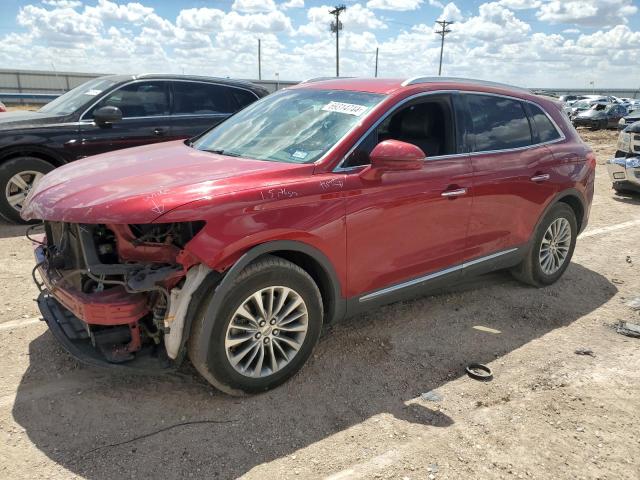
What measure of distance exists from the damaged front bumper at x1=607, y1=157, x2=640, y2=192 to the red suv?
5627 mm

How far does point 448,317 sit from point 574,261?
2.38 metres

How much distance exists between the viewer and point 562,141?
4.87m

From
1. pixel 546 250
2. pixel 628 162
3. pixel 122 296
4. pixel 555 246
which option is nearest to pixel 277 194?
pixel 122 296

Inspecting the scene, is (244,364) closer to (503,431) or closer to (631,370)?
(503,431)

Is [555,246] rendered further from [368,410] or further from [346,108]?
[368,410]

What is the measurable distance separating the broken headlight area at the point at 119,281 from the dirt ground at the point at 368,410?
396 millimetres

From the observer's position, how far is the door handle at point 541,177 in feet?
14.8

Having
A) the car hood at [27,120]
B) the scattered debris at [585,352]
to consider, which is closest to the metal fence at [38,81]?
the car hood at [27,120]

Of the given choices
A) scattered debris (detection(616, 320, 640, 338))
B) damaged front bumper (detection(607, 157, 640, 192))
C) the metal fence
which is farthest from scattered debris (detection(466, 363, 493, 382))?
the metal fence

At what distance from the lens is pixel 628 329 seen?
14.0 ft

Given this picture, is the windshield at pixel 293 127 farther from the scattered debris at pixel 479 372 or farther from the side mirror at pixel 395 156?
the scattered debris at pixel 479 372

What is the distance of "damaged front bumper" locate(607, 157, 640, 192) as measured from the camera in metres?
8.87

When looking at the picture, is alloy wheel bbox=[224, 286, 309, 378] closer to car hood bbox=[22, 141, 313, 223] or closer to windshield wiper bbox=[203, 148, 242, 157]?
car hood bbox=[22, 141, 313, 223]

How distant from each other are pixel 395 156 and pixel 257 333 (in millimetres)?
1326
